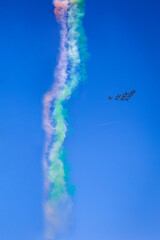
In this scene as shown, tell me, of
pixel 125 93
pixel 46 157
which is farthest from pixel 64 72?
pixel 46 157

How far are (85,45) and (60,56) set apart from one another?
85 cm

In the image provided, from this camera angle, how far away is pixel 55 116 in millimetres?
11070

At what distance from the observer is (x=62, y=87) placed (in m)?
11.1

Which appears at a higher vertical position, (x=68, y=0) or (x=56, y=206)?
(x=68, y=0)

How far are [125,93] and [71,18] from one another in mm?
2914

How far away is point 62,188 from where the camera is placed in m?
10.7

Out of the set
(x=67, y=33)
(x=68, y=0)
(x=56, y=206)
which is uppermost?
(x=68, y=0)

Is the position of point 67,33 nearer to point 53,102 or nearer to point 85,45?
point 85,45

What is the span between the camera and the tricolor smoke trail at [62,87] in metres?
10.8

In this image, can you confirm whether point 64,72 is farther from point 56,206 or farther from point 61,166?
point 56,206

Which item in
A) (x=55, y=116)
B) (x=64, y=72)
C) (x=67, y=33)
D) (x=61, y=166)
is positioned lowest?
(x=61, y=166)

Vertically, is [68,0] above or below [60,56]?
above

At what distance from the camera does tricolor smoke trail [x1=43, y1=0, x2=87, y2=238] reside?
10.8 meters

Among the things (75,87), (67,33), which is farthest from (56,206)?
(67,33)
